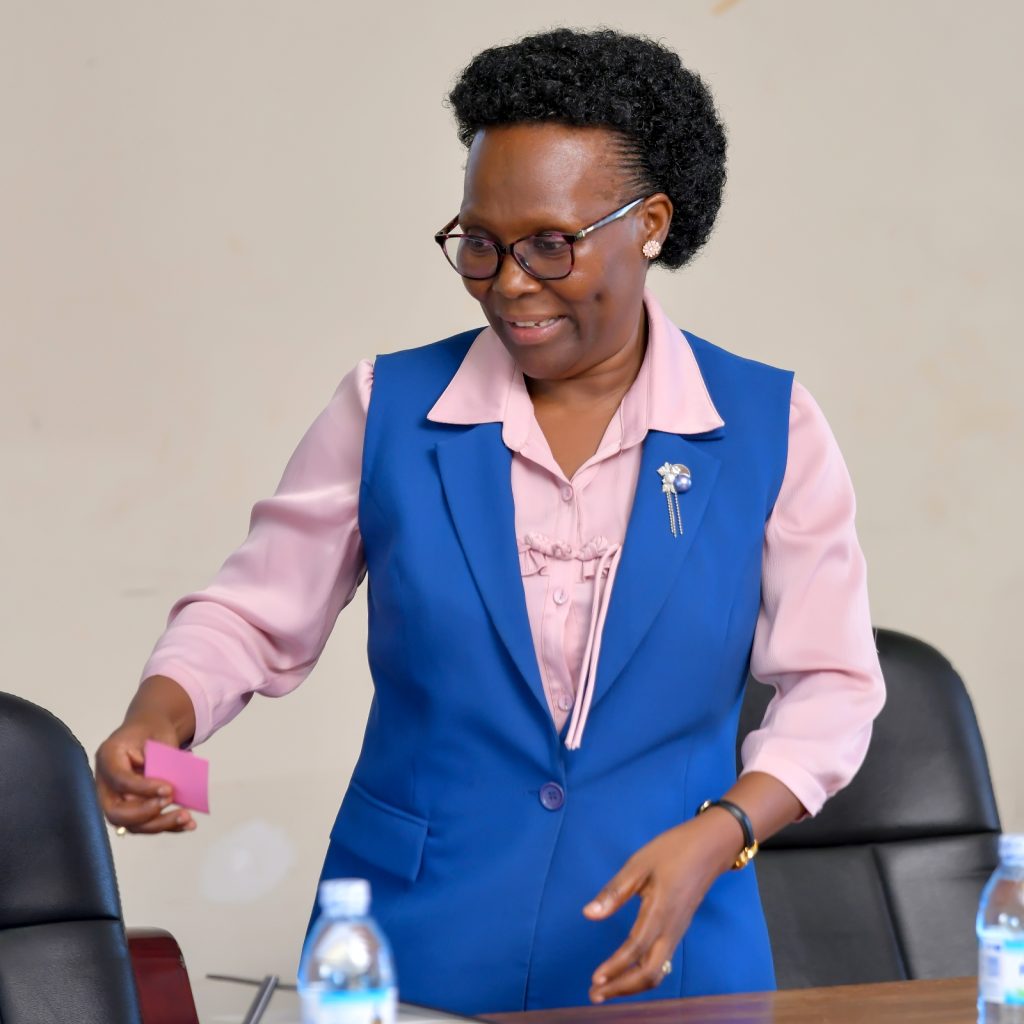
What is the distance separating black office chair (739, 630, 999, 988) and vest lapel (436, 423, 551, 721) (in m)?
0.75

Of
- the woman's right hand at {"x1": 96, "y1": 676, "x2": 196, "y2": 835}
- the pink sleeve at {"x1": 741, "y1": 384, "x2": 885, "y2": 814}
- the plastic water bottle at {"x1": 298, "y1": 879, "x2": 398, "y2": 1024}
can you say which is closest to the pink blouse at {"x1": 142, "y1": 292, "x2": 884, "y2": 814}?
the pink sleeve at {"x1": 741, "y1": 384, "x2": 885, "y2": 814}

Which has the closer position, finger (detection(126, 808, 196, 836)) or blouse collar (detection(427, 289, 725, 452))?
finger (detection(126, 808, 196, 836))

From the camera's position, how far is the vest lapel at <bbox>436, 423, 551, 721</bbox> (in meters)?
1.75

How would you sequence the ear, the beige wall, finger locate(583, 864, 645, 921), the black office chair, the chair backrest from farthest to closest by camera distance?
1. the beige wall
2. the black office chair
3. the ear
4. the chair backrest
5. finger locate(583, 864, 645, 921)

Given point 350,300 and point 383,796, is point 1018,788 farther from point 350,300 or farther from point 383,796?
point 383,796

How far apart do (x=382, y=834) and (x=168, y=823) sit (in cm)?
39

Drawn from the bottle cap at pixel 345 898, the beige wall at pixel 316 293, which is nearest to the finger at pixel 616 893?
the bottle cap at pixel 345 898

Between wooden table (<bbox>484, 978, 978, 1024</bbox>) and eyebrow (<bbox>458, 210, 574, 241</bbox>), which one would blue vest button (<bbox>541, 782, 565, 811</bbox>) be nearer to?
wooden table (<bbox>484, 978, 978, 1024</bbox>)

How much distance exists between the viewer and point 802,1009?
63.4 inches

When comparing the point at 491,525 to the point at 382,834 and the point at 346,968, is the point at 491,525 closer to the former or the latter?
the point at 382,834

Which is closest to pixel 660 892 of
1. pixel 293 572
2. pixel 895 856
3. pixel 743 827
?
pixel 743 827

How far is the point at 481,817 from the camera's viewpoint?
5.81 ft

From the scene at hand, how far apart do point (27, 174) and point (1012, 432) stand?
6.79 ft

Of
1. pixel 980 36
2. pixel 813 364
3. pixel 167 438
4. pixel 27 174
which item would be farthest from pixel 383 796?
pixel 980 36
